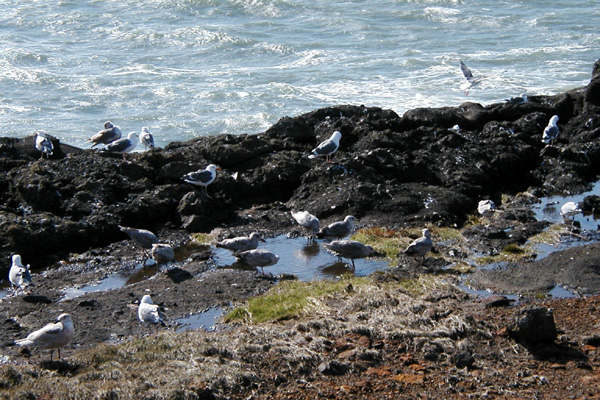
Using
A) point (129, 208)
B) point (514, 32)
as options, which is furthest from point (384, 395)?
point (514, 32)

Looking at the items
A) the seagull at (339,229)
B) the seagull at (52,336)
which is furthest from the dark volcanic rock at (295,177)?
the seagull at (52,336)

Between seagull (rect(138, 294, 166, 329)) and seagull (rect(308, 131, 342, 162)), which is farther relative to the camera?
seagull (rect(308, 131, 342, 162))

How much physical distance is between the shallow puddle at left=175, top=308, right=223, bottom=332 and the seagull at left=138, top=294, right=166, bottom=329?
26cm

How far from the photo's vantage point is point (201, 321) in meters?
→ 10.6

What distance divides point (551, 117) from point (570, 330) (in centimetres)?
1219

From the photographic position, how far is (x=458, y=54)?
33.8m

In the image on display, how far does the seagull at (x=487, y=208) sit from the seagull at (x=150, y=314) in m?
6.72

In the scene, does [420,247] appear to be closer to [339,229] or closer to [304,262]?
[339,229]

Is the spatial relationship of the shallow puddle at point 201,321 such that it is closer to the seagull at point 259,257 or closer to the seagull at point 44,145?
the seagull at point 259,257

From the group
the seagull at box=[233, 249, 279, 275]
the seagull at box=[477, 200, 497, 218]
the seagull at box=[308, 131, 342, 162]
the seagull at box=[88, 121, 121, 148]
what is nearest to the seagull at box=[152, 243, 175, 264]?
the seagull at box=[233, 249, 279, 275]

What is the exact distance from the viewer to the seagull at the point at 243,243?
13.1 metres

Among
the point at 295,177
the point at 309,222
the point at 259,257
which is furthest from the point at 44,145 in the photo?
→ the point at 259,257

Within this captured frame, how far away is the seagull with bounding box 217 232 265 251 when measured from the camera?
13.1 m

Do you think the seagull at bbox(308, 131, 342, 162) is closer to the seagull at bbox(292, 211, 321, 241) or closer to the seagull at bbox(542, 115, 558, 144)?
the seagull at bbox(292, 211, 321, 241)
